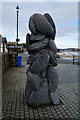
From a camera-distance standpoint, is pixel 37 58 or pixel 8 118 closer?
pixel 8 118

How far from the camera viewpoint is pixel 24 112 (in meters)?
4.00

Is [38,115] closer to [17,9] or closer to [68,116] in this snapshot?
[68,116]

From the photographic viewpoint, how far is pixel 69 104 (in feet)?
15.1

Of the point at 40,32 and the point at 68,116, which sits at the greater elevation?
the point at 40,32

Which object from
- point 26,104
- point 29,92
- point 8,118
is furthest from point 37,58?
point 8,118

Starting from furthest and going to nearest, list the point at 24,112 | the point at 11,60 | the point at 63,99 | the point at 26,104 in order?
the point at 11,60 < the point at 63,99 < the point at 26,104 < the point at 24,112

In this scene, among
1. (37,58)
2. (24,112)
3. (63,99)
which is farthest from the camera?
(63,99)

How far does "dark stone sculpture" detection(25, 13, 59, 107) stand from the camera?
4.24 m

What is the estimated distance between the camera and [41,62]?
4.20m

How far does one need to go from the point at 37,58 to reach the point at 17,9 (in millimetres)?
12681

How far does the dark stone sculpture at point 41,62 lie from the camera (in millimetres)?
4238

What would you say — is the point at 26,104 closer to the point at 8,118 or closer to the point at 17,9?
the point at 8,118

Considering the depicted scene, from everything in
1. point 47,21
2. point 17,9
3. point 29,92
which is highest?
point 17,9

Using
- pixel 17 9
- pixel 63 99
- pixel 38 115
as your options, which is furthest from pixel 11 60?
pixel 38 115
